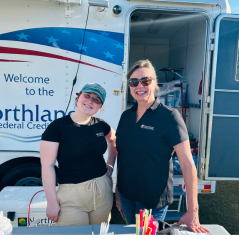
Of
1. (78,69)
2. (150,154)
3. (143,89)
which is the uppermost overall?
(78,69)

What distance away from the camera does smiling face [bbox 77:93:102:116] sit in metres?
1.49

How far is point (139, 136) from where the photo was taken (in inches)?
55.6

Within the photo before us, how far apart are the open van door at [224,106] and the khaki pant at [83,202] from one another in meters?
1.67

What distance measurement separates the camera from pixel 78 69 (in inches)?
97.9

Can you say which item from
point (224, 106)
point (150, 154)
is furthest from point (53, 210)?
point (224, 106)

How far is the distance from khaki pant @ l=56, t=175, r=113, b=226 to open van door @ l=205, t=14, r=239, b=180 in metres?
1.67

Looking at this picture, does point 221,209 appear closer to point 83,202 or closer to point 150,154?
point 150,154

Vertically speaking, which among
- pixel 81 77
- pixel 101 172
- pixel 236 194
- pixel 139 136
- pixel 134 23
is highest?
pixel 134 23

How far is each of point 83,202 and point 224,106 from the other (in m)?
2.05

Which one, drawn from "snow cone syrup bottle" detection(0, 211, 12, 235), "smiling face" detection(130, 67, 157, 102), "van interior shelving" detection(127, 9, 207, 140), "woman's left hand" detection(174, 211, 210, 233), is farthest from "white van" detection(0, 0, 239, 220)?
"snow cone syrup bottle" detection(0, 211, 12, 235)

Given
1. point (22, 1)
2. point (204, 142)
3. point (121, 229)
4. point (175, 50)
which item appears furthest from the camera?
point (175, 50)

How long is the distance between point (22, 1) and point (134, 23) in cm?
A: 210

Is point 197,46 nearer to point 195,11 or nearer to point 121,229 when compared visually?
point 195,11

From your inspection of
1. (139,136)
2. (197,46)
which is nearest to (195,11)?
(197,46)
